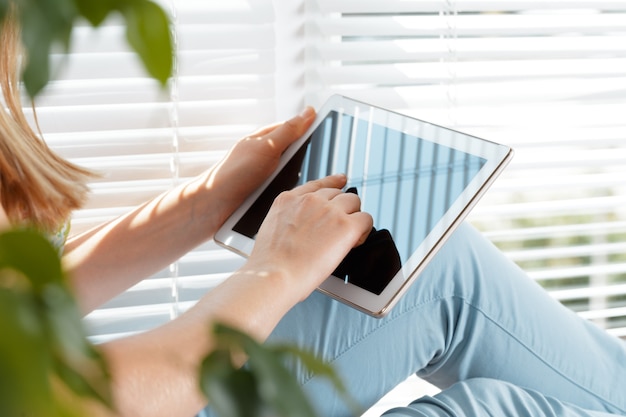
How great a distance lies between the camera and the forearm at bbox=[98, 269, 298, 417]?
52cm

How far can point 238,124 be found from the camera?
1153 mm

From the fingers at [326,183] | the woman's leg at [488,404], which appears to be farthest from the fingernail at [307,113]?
the woman's leg at [488,404]

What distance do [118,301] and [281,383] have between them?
3.40 ft

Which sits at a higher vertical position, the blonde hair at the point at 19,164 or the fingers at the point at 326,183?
the blonde hair at the point at 19,164

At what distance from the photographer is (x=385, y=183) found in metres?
0.90

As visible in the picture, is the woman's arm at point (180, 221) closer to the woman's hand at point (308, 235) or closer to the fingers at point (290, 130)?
the fingers at point (290, 130)

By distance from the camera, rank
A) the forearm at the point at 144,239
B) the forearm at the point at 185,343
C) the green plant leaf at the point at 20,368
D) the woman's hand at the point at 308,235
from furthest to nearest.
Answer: the forearm at the point at 144,239 < the woman's hand at the point at 308,235 < the forearm at the point at 185,343 < the green plant leaf at the point at 20,368

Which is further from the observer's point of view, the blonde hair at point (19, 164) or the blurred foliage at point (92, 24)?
the blonde hair at point (19, 164)

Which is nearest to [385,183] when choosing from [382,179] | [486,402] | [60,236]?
[382,179]

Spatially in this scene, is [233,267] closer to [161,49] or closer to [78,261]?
[78,261]

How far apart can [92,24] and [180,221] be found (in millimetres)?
818

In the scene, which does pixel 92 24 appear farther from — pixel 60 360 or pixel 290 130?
pixel 290 130

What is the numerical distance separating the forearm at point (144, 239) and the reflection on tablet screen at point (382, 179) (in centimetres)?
6

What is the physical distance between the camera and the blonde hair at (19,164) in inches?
29.8
